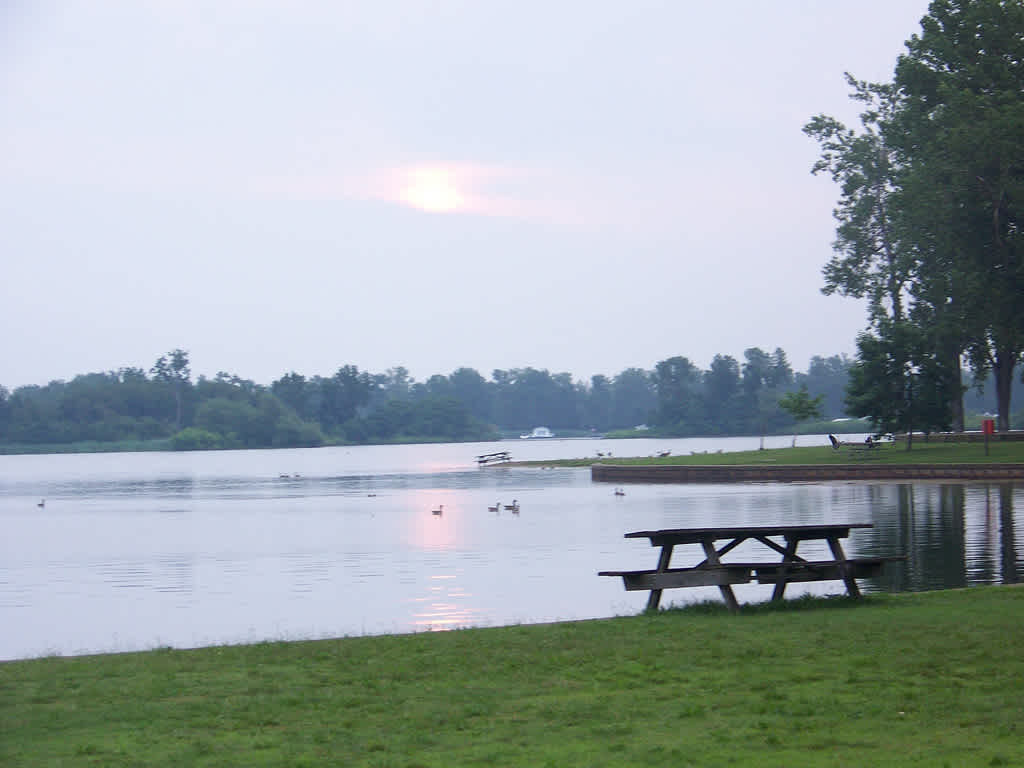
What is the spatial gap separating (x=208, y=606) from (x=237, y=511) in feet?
107

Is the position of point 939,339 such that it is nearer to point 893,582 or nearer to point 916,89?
point 916,89

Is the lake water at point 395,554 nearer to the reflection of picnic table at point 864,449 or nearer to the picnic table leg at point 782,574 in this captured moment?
the picnic table leg at point 782,574

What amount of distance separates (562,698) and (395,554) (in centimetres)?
2385

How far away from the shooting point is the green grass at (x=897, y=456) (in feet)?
175

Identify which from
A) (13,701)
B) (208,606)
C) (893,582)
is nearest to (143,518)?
(208,606)

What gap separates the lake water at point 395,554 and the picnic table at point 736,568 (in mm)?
2562

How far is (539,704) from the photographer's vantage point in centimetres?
923

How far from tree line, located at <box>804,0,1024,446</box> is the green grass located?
196 centimetres

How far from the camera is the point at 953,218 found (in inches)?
2124

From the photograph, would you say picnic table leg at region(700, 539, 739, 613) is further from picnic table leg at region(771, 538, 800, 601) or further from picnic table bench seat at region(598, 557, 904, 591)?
picnic table leg at region(771, 538, 800, 601)

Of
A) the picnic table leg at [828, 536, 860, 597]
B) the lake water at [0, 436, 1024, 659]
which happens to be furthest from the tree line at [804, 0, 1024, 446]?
the picnic table leg at [828, 536, 860, 597]

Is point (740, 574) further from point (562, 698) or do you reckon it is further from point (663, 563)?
point (562, 698)

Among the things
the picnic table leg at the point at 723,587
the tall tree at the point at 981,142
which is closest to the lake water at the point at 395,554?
the picnic table leg at the point at 723,587

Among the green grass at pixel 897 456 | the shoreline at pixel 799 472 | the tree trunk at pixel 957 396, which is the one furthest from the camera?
the tree trunk at pixel 957 396
